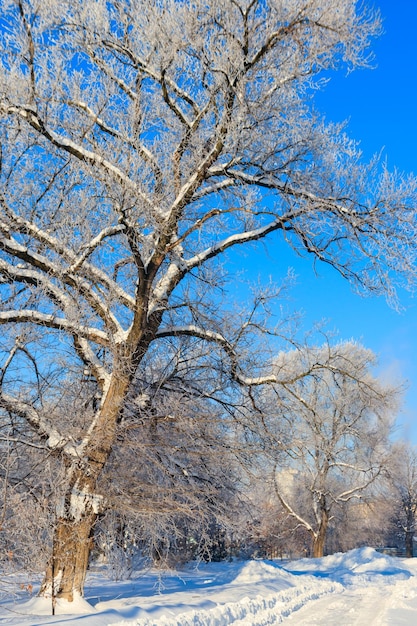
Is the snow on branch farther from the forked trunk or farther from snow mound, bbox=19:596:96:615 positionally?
snow mound, bbox=19:596:96:615

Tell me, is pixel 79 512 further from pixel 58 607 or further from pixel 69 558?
pixel 58 607

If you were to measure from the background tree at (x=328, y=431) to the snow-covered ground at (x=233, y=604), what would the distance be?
7.88 feet

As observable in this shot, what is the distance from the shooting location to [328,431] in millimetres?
27938

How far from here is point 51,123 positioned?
8688 mm

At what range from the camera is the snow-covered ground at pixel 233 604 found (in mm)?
6746

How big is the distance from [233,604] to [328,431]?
2014 cm

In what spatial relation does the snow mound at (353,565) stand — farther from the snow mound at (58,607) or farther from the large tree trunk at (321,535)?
the snow mound at (58,607)

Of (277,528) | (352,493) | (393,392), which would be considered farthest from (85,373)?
(277,528)

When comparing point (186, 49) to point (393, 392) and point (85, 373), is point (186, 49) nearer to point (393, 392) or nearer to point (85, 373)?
point (85, 373)

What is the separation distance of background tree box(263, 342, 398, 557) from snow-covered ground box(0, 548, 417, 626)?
240 cm

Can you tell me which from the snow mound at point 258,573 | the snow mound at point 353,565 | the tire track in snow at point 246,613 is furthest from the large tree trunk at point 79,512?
the snow mound at point 353,565

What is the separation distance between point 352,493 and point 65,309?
26.9m

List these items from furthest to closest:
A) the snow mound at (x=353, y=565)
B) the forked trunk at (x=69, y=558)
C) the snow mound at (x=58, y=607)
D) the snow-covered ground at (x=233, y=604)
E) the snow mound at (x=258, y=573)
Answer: the snow mound at (x=353, y=565), the snow mound at (x=258, y=573), the forked trunk at (x=69, y=558), the snow mound at (x=58, y=607), the snow-covered ground at (x=233, y=604)

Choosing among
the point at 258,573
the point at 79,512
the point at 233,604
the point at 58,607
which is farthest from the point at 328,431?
the point at 58,607
